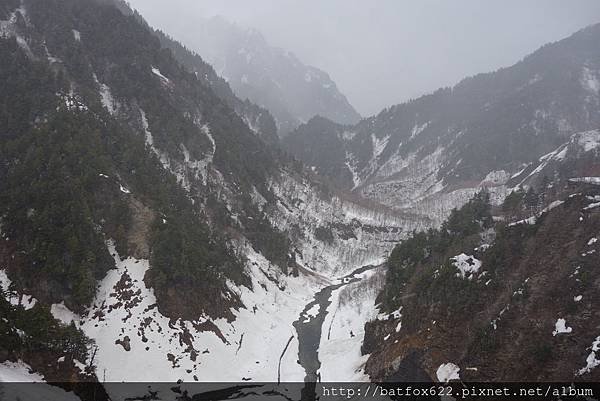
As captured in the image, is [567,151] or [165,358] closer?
[165,358]

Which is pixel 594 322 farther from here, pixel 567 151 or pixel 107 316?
pixel 567 151

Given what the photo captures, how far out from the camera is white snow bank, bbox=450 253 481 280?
175 ft

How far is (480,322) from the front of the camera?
44.6 meters

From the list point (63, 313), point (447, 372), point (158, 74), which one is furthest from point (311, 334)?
point (158, 74)

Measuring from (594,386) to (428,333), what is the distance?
19570mm

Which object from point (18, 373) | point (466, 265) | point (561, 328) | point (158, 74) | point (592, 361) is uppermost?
point (158, 74)

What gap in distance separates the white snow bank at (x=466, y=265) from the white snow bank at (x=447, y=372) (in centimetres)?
1354

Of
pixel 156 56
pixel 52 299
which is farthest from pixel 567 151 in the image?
pixel 52 299

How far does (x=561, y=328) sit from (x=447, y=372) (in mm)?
11547

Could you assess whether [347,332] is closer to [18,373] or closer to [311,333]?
[311,333]

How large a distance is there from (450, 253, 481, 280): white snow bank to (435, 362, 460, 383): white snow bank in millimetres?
13538

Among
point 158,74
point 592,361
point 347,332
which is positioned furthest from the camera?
point 158,74

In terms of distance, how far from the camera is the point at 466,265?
54906 millimetres

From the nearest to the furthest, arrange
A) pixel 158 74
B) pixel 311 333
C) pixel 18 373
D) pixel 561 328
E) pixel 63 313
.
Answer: pixel 561 328 < pixel 18 373 < pixel 63 313 < pixel 311 333 < pixel 158 74
